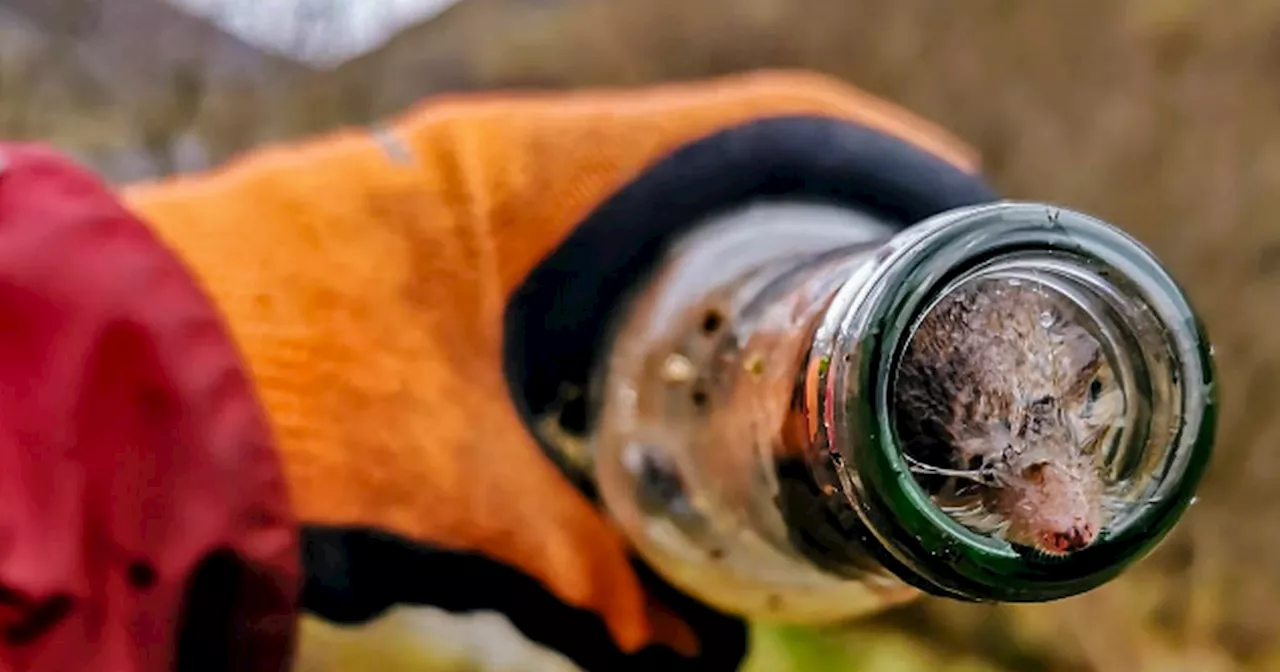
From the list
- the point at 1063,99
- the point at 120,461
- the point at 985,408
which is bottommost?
the point at 120,461

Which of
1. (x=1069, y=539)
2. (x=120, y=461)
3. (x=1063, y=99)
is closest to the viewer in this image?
(x=1069, y=539)

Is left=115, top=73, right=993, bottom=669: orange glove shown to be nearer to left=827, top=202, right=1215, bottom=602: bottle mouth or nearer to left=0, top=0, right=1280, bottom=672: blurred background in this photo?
left=827, top=202, right=1215, bottom=602: bottle mouth

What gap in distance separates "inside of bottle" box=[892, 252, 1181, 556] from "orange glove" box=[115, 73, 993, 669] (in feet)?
0.42

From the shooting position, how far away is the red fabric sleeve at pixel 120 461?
287mm

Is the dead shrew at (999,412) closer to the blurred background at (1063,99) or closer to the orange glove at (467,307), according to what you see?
the orange glove at (467,307)

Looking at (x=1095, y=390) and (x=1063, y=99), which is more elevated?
(x=1063, y=99)

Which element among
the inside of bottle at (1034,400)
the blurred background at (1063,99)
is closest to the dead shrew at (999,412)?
the inside of bottle at (1034,400)

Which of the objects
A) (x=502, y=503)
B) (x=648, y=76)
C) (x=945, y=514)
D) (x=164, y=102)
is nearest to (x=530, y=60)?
(x=648, y=76)

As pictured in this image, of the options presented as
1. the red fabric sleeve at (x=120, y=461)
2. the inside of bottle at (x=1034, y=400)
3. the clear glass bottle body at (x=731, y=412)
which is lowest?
the red fabric sleeve at (x=120, y=461)

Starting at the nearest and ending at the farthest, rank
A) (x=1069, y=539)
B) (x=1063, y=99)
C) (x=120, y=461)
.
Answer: (x=1069, y=539) < (x=120, y=461) < (x=1063, y=99)

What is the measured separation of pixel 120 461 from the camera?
0.30 metres

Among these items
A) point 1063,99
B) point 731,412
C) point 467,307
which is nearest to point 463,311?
point 467,307

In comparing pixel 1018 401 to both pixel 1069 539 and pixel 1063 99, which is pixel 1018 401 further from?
pixel 1063 99

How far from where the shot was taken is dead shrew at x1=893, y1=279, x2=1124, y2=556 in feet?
0.61
